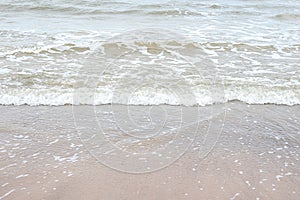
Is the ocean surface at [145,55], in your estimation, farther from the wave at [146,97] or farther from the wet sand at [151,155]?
the wet sand at [151,155]

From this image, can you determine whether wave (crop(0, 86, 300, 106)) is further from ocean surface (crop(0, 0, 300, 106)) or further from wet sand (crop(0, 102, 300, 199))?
wet sand (crop(0, 102, 300, 199))

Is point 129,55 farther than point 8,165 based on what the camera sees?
Yes

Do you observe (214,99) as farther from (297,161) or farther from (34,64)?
(34,64)

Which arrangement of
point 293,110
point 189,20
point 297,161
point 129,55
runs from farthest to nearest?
1. point 189,20
2. point 129,55
3. point 293,110
4. point 297,161

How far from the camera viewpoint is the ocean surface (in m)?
6.04

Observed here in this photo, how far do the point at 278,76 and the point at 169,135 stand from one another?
11.1 feet

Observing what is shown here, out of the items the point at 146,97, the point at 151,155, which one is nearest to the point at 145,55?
the point at 146,97

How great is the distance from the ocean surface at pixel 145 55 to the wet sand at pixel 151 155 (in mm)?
588

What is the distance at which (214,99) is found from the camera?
587 cm

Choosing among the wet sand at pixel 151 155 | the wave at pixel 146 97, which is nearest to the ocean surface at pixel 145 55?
the wave at pixel 146 97

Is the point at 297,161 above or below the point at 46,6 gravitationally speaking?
below

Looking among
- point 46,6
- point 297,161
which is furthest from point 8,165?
point 46,6

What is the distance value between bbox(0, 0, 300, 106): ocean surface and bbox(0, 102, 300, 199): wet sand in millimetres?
588

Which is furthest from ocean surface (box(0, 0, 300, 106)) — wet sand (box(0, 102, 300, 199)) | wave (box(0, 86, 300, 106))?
wet sand (box(0, 102, 300, 199))
